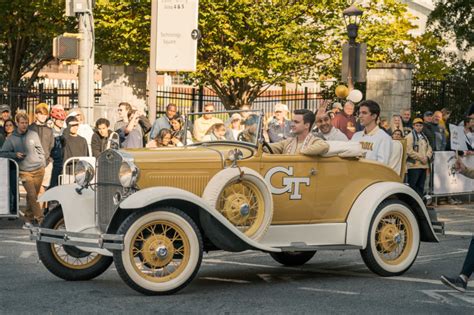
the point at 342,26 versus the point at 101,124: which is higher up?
the point at 342,26

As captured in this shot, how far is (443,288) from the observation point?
33.6 ft

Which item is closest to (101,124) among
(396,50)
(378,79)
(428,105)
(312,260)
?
(312,260)

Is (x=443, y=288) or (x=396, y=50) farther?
(x=396, y=50)

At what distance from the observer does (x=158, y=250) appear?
31.3 ft

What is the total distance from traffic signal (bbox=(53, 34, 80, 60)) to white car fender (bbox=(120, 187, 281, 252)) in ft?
30.4

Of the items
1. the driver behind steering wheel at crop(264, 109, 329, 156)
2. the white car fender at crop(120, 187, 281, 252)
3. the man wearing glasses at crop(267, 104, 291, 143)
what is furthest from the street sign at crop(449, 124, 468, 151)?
the white car fender at crop(120, 187, 281, 252)

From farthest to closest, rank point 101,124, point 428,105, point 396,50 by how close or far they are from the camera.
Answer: point 396,50 < point 428,105 < point 101,124

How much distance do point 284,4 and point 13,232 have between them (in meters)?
19.4

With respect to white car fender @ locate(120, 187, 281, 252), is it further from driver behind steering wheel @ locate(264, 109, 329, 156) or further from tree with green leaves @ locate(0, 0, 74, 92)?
tree with green leaves @ locate(0, 0, 74, 92)

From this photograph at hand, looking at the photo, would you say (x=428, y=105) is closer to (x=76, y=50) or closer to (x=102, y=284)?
(x=76, y=50)

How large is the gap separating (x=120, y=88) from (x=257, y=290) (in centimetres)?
2013

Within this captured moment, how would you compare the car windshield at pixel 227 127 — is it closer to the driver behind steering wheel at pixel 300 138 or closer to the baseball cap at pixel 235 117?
the baseball cap at pixel 235 117

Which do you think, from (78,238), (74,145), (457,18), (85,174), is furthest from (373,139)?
(457,18)

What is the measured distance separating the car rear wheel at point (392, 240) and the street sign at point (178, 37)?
7.21 meters
